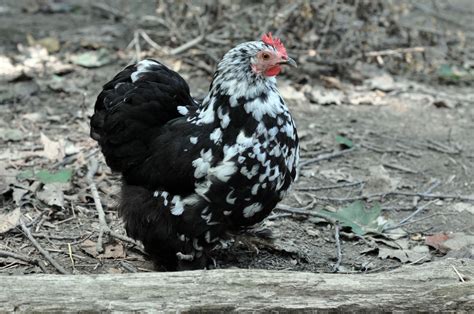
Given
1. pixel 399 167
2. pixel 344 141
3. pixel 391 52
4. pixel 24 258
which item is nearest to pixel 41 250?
pixel 24 258

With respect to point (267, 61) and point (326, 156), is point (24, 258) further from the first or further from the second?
point (326, 156)

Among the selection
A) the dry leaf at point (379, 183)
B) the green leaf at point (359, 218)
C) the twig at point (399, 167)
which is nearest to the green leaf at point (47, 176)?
the green leaf at point (359, 218)

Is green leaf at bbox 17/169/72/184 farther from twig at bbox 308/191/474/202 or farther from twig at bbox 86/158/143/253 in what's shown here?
twig at bbox 308/191/474/202

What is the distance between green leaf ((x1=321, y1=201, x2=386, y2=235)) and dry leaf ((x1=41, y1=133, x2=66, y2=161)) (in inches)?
71.7

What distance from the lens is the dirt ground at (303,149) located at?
3.75 metres

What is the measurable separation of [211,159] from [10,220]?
4.31 ft

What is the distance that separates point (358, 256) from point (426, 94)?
2695 mm

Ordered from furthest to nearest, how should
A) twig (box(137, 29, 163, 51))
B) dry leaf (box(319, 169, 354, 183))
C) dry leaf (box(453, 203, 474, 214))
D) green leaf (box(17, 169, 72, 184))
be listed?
twig (box(137, 29, 163, 51)) → dry leaf (box(319, 169, 354, 183)) → dry leaf (box(453, 203, 474, 214)) → green leaf (box(17, 169, 72, 184))

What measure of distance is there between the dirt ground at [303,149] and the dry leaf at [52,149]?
0.01 metres

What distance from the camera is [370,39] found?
6.41m

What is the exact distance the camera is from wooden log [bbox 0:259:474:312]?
2.45m

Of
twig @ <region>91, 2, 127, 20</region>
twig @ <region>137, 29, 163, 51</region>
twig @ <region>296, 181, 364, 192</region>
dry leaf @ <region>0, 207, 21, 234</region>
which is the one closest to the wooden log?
dry leaf @ <region>0, 207, 21, 234</region>

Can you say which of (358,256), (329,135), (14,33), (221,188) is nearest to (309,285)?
(221,188)

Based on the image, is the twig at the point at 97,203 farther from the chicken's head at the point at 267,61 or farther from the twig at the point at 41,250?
the chicken's head at the point at 267,61
